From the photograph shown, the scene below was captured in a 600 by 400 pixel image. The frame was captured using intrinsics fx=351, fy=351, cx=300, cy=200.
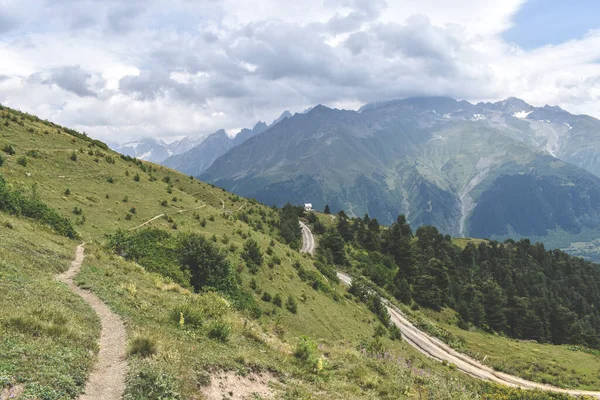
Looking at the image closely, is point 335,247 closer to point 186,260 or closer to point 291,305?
point 291,305

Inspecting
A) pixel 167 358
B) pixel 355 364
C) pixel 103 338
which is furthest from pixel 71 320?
pixel 355 364

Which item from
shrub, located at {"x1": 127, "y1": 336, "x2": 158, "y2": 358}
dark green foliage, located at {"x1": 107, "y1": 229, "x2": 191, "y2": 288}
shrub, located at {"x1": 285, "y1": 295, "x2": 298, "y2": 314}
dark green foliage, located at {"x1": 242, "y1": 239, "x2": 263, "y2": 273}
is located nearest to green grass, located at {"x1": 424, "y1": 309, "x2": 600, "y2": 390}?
shrub, located at {"x1": 285, "y1": 295, "x2": 298, "y2": 314}

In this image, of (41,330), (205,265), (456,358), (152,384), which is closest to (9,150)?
(205,265)

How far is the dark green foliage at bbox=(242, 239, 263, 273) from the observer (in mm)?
35888

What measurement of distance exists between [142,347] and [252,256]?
25.9m

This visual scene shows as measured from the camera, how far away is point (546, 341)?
290ft

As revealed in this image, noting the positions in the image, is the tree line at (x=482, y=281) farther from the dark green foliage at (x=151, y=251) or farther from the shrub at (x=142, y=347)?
the shrub at (x=142, y=347)

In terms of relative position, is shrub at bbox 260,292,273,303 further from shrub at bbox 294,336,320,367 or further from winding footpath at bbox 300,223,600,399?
winding footpath at bbox 300,223,600,399

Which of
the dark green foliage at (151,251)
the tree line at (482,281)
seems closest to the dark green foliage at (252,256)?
the dark green foliage at (151,251)

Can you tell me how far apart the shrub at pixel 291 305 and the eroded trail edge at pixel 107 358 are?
19385 mm

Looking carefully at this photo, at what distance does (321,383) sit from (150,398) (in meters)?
7.25

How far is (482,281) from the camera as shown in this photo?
349ft

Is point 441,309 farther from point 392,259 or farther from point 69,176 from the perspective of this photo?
point 69,176

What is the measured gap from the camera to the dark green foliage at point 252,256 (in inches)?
1413
